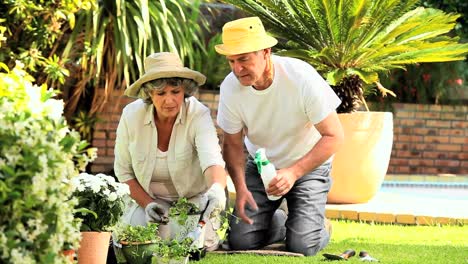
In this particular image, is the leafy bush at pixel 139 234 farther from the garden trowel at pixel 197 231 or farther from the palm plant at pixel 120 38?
the palm plant at pixel 120 38

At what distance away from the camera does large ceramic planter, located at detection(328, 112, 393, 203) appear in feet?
22.5

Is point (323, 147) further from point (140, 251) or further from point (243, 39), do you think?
point (140, 251)

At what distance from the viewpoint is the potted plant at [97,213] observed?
379cm

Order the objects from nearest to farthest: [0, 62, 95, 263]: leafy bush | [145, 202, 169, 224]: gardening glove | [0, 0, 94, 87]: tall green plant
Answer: [0, 62, 95, 263]: leafy bush, [145, 202, 169, 224]: gardening glove, [0, 0, 94, 87]: tall green plant

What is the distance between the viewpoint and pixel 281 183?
4.43 m

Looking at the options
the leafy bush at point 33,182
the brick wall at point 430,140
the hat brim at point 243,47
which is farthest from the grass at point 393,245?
the brick wall at point 430,140

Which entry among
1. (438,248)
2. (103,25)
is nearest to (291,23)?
(103,25)

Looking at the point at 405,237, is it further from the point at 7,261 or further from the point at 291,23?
the point at 7,261

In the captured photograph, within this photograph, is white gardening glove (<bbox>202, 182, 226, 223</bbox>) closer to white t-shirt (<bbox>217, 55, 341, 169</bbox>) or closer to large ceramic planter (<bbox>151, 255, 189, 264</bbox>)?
large ceramic planter (<bbox>151, 255, 189, 264</bbox>)

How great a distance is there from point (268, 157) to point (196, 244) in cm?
89

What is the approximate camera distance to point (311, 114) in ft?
15.3

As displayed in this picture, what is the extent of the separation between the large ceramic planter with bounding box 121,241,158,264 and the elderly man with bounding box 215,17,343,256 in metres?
0.71

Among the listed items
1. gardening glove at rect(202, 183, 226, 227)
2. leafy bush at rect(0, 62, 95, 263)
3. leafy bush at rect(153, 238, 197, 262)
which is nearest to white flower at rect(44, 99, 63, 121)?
leafy bush at rect(0, 62, 95, 263)

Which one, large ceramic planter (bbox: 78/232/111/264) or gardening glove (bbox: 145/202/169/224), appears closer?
large ceramic planter (bbox: 78/232/111/264)
